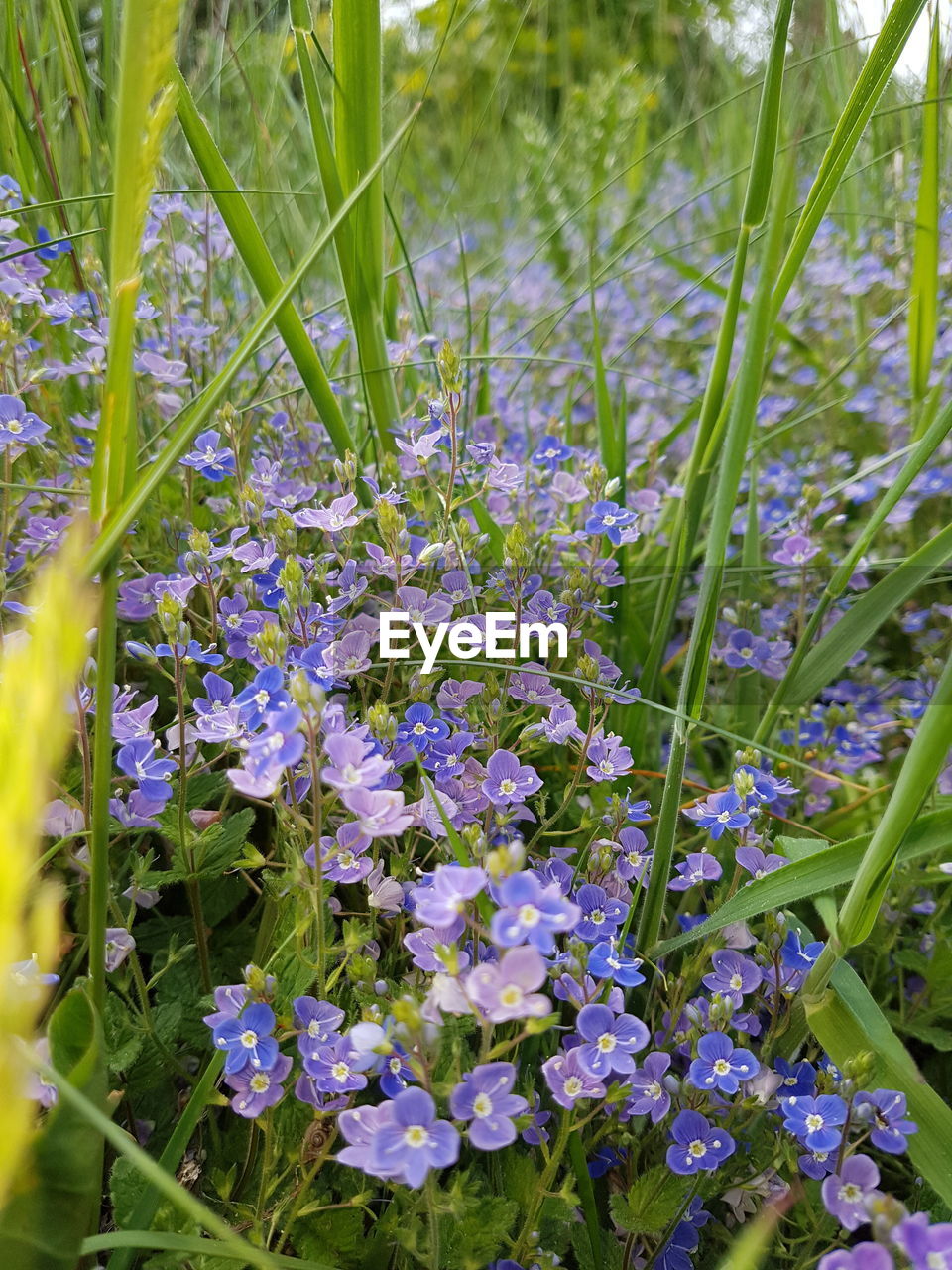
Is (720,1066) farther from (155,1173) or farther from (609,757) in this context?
(155,1173)

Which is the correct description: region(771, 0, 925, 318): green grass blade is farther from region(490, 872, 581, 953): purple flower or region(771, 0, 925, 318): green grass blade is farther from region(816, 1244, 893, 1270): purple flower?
region(816, 1244, 893, 1270): purple flower

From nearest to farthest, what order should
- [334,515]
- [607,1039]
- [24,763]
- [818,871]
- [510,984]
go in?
[24,763], [510,984], [607,1039], [818,871], [334,515]

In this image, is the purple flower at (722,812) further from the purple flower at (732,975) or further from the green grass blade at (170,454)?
the green grass blade at (170,454)

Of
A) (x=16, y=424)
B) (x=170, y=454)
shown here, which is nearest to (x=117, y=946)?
(x=170, y=454)

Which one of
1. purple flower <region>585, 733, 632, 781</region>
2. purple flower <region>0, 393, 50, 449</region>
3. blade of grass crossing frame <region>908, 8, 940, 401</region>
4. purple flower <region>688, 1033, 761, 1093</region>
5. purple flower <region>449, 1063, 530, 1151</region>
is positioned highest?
blade of grass crossing frame <region>908, 8, 940, 401</region>

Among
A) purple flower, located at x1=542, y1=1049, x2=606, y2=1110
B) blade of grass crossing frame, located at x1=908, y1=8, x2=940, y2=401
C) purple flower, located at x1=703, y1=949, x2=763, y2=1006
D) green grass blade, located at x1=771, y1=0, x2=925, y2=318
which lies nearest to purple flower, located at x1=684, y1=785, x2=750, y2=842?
purple flower, located at x1=703, y1=949, x2=763, y2=1006
